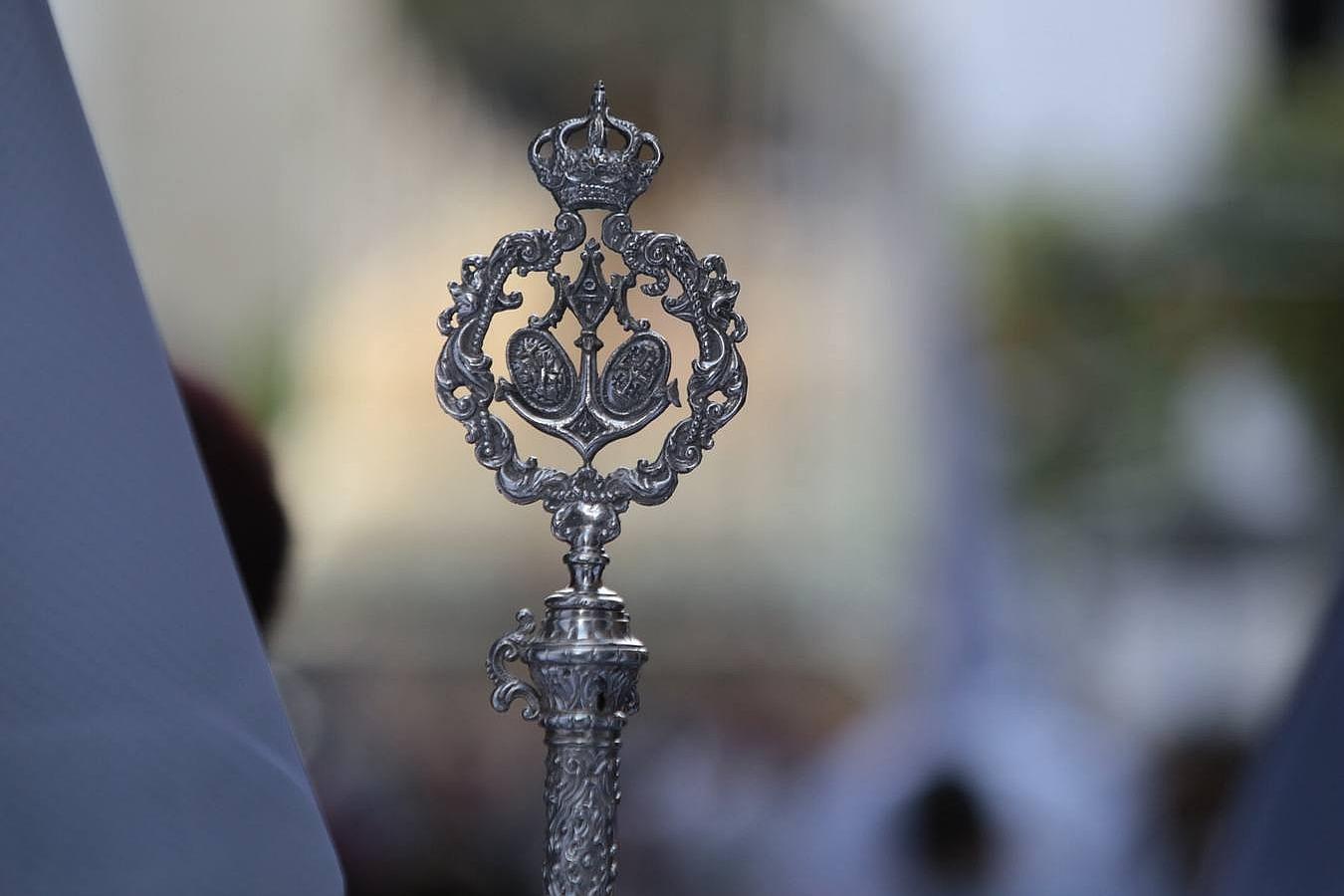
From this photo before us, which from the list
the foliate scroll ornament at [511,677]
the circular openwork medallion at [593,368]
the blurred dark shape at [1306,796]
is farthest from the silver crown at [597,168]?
the blurred dark shape at [1306,796]

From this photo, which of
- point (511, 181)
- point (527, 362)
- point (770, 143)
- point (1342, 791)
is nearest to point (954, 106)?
point (770, 143)

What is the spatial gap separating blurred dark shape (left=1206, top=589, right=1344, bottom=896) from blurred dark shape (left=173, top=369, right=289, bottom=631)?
87 centimetres

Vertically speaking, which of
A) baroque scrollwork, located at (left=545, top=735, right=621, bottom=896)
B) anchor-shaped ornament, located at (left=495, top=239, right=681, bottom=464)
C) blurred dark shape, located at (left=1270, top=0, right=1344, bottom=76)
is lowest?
baroque scrollwork, located at (left=545, top=735, right=621, bottom=896)

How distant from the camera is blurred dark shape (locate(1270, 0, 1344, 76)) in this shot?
1.24 meters

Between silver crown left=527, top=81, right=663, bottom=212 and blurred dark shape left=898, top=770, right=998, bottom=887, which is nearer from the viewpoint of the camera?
silver crown left=527, top=81, right=663, bottom=212

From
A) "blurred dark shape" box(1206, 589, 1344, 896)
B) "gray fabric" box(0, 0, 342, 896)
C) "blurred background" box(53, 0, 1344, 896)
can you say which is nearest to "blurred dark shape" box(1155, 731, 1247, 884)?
"blurred background" box(53, 0, 1344, 896)

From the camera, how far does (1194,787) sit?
1188 millimetres

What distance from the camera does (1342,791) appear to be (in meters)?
0.43

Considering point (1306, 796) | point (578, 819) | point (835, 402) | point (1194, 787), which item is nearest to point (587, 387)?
point (578, 819)

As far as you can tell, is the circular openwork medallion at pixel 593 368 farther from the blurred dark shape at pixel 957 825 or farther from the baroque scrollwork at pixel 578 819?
the blurred dark shape at pixel 957 825

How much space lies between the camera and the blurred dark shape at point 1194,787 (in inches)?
46.6

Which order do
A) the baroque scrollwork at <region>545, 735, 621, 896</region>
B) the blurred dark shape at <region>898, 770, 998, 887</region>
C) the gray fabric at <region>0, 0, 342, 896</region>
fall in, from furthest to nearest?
the blurred dark shape at <region>898, 770, 998, 887</region>
the baroque scrollwork at <region>545, 735, 621, 896</region>
the gray fabric at <region>0, 0, 342, 896</region>

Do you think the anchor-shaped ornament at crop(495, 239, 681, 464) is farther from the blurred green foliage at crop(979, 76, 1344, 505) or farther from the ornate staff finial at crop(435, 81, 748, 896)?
the blurred green foliage at crop(979, 76, 1344, 505)

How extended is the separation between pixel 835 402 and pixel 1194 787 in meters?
0.38
